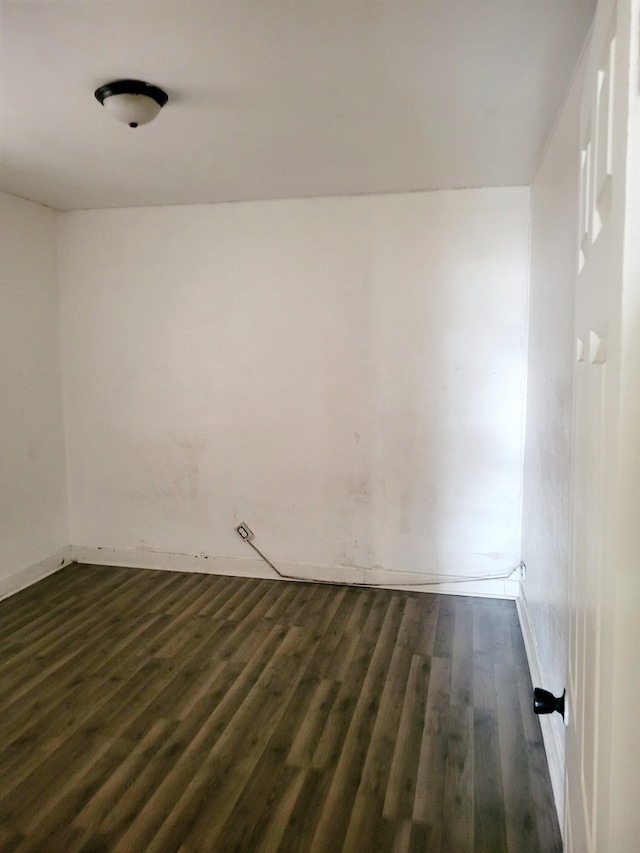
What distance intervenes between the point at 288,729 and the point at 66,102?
2538 millimetres

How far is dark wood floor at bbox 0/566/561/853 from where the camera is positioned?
1714 millimetres

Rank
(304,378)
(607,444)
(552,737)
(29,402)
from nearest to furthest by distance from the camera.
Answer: (607,444) → (552,737) → (304,378) → (29,402)

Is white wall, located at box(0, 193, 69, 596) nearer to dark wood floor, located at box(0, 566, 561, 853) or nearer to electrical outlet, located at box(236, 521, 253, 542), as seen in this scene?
dark wood floor, located at box(0, 566, 561, 853)

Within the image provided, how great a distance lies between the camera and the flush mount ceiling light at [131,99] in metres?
1.94

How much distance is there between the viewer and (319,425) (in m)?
3.50

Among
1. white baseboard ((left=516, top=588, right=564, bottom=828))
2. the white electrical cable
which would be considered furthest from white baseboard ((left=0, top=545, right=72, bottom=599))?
white baseboard ((left=516, top=588, right=564, bottom=828))

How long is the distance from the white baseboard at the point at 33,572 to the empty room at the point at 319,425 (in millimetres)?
21

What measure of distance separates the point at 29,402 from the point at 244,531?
1.62 meters

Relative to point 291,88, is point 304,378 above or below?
below

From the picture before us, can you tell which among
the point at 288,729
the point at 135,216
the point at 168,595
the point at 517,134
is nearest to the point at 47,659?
the point at 168,595

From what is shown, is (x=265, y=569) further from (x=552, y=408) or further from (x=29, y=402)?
(x=552, y=408)

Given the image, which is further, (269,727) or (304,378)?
(304,378)

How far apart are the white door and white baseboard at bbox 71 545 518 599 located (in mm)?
2464

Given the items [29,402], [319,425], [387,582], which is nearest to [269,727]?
[387,582]
